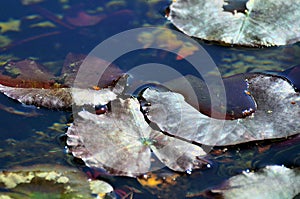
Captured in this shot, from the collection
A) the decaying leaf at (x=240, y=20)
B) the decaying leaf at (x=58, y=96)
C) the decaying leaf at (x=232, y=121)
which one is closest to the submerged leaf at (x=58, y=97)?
the decaying leaf at (x=58, y=96)

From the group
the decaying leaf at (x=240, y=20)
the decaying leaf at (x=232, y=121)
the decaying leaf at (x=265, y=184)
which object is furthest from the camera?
the decaying leaf at (x=240, y=20)

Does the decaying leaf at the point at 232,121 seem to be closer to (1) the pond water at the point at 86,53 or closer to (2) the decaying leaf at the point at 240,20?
(1) the pond water at the point at 86,53

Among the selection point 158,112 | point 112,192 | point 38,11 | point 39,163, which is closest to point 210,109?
point 158,112

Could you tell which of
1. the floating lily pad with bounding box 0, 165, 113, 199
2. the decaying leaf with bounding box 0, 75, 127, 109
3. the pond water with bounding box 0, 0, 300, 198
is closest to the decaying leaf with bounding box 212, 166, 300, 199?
the pond water with bounding box 0, 0, 300, 198

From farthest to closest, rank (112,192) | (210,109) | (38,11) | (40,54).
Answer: (38,11) < (40,54) < (210,109) < (112,192)

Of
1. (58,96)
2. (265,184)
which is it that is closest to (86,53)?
(58,96)

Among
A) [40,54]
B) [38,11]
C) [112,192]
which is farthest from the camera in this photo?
[38,11]

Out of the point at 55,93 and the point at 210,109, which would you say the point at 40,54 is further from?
the point at 210,109
